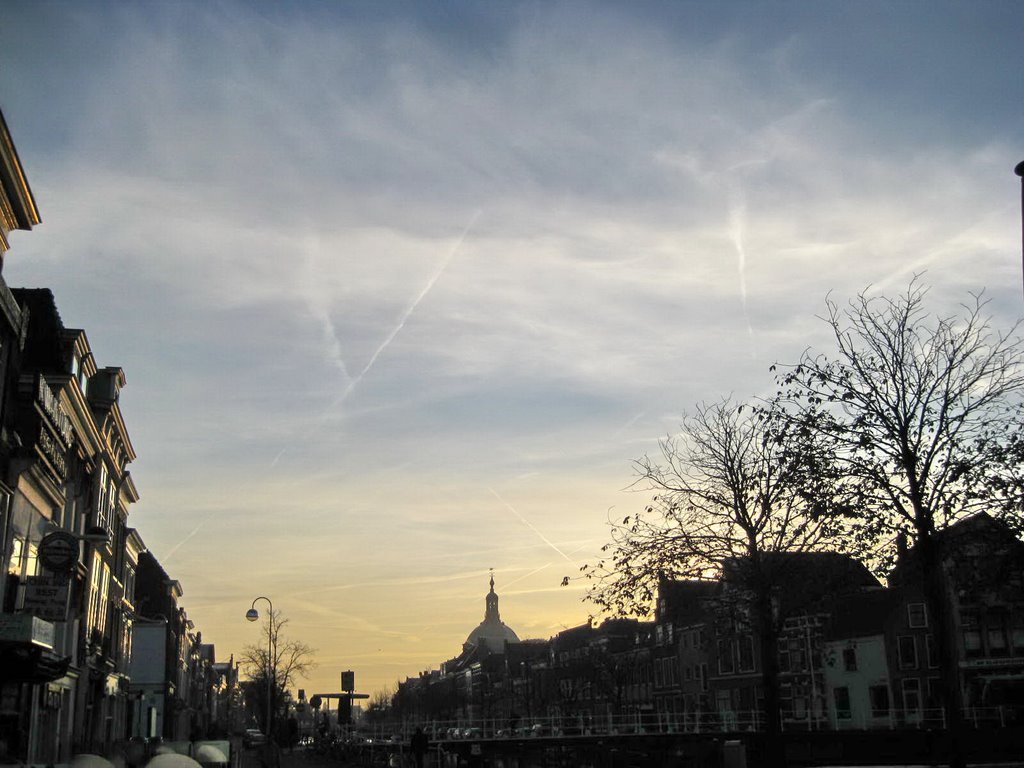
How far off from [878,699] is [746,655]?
41.9 feet

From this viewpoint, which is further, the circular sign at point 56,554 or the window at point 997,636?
the window at point 997,636

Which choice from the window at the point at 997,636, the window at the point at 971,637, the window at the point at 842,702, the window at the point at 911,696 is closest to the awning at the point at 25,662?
the window at the point at 971,637

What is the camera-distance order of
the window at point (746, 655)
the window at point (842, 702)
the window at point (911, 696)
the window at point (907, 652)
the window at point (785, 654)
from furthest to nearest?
the window at point (746, 655) < the window at point (785, 654) < the window at point (842, 702) < the window at point (907, 652) < the window at point (911, 696)

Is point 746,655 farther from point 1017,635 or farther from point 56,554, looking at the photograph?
point 56,554

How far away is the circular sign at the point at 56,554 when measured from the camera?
1000 inches

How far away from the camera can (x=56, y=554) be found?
25.5m

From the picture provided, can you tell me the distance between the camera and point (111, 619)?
46.5 metres

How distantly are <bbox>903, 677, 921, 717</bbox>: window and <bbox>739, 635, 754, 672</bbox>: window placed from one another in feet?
46.1

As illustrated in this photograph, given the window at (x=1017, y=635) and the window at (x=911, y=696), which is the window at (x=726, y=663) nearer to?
the window at (x=911, y=696)

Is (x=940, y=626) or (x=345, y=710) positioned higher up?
(x=940, y=626)

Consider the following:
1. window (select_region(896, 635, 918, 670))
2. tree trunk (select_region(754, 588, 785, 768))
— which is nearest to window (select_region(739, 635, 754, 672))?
window (select_region(896, 635, 918, 670))

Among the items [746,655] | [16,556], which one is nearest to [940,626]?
[16,556]

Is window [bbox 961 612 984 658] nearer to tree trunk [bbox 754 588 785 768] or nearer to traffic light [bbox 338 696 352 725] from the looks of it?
tree trunk [bbox 754 588 785 768]

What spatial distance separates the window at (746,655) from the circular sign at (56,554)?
205 ft
